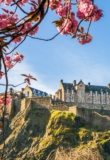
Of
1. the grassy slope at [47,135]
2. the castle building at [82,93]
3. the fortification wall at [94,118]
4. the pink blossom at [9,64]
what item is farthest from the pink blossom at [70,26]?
the castle building at [82,93]

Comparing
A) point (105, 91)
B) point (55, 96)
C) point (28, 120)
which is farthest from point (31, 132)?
point (105, 91)

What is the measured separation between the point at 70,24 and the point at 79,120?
7328 cm

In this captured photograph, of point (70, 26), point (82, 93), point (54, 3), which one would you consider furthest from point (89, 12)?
point (82, 93)

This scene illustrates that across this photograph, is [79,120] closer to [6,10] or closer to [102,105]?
[102,105]

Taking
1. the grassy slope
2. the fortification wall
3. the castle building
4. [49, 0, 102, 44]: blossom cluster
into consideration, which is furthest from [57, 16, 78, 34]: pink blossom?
the castle building

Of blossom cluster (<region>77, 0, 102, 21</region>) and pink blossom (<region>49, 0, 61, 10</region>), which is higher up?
pink blossom (<region>49, 0, 61, 10</region>)

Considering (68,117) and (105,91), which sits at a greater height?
(105,91)

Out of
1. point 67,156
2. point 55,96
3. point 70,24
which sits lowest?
point 67,156

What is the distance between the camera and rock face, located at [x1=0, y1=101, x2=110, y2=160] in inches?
2830

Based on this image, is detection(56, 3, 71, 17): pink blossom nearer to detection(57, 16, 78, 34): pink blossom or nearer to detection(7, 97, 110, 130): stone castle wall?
detection(57, 16, 78, 34): pink blossom

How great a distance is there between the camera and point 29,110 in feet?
254

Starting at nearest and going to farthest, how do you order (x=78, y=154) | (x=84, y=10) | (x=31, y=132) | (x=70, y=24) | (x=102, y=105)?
(x=84, y=10)
(x=70, y=24)
(x=78, y=154)
(x=31, y=132)
(x=102, y=105)

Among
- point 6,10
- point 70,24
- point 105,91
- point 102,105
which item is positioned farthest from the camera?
point 105,91

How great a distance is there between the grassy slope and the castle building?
21912mm
